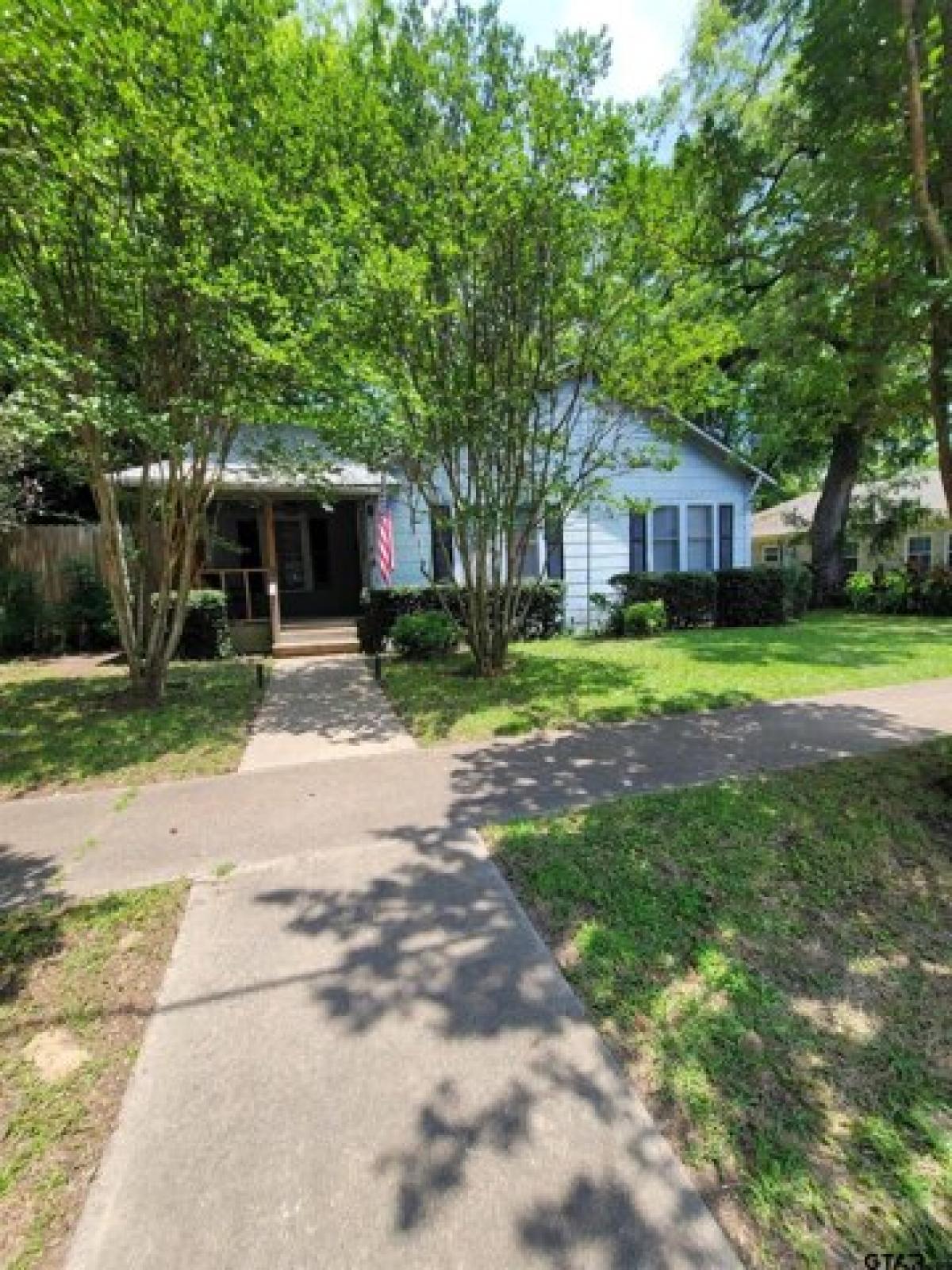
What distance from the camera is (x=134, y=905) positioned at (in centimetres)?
320

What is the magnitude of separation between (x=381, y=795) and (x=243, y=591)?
10.5m

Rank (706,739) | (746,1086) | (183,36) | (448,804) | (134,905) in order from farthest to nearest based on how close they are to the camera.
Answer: (706,739)
(183,36)
(448,804)
(134,905)
(746,1086)

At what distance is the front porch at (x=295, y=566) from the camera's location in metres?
11.7

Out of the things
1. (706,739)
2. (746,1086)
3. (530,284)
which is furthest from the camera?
(530,284)

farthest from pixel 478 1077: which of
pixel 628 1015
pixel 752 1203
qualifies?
pixel 752 1203

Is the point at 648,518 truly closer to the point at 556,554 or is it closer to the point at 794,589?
the point at 556,554

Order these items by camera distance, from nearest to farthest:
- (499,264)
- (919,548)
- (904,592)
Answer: (499,264), (904,592), (919,548)

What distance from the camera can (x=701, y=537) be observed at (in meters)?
15.0

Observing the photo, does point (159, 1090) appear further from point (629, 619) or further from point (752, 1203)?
point (629, 619)

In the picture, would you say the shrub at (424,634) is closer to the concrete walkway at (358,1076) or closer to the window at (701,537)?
the concrete walkway at (358,1076)

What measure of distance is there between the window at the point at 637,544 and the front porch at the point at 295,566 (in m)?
6.13

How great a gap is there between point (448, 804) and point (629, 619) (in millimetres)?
8756

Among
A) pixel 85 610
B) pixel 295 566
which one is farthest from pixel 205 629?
pixel 295 566

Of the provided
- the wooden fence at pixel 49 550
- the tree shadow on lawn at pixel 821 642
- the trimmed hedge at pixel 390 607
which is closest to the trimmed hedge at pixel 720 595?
the tree shadow on lawn at pixel 821 642
